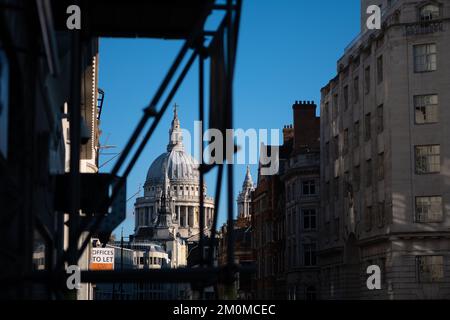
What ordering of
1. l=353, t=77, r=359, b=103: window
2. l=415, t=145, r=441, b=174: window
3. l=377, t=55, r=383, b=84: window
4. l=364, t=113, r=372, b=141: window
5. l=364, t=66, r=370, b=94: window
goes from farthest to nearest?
l=353, t=77, r=359, b=103: window
l=364, t=66, r=370, b=94: window
l=364, t=113, r=372, b=141: window
l=377, t=55, r=383, b=84: window
l=415, t=145, r=441, b=174: window

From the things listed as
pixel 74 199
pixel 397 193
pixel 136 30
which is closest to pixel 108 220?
pixel 136 30

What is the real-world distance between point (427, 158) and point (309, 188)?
26737 mm

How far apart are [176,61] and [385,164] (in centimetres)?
4955

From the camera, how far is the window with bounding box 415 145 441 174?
57.4 m

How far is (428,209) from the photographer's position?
2248 inches

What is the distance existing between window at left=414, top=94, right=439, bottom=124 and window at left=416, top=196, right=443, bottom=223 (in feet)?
15.5

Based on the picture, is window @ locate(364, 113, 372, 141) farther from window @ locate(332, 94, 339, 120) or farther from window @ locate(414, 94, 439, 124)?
window @ locate(332, 94, 339, 120)

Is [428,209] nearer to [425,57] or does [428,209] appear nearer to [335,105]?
[425,57]

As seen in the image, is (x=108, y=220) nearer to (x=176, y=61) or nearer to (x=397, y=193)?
(x=176, y=61)

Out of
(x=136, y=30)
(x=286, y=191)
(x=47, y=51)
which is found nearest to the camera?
(x=47, y=51)

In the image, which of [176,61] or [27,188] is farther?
[176,61]

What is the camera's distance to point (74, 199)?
400 inches

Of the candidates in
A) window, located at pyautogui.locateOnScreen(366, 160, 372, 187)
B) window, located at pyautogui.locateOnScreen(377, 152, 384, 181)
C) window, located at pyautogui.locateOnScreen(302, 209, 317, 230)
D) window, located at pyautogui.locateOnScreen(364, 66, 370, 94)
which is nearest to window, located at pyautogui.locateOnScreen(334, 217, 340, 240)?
window, located at pyautogui.locateOnScreen(366, 160, 372, 187)

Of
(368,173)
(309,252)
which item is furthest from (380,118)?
(309,252)
